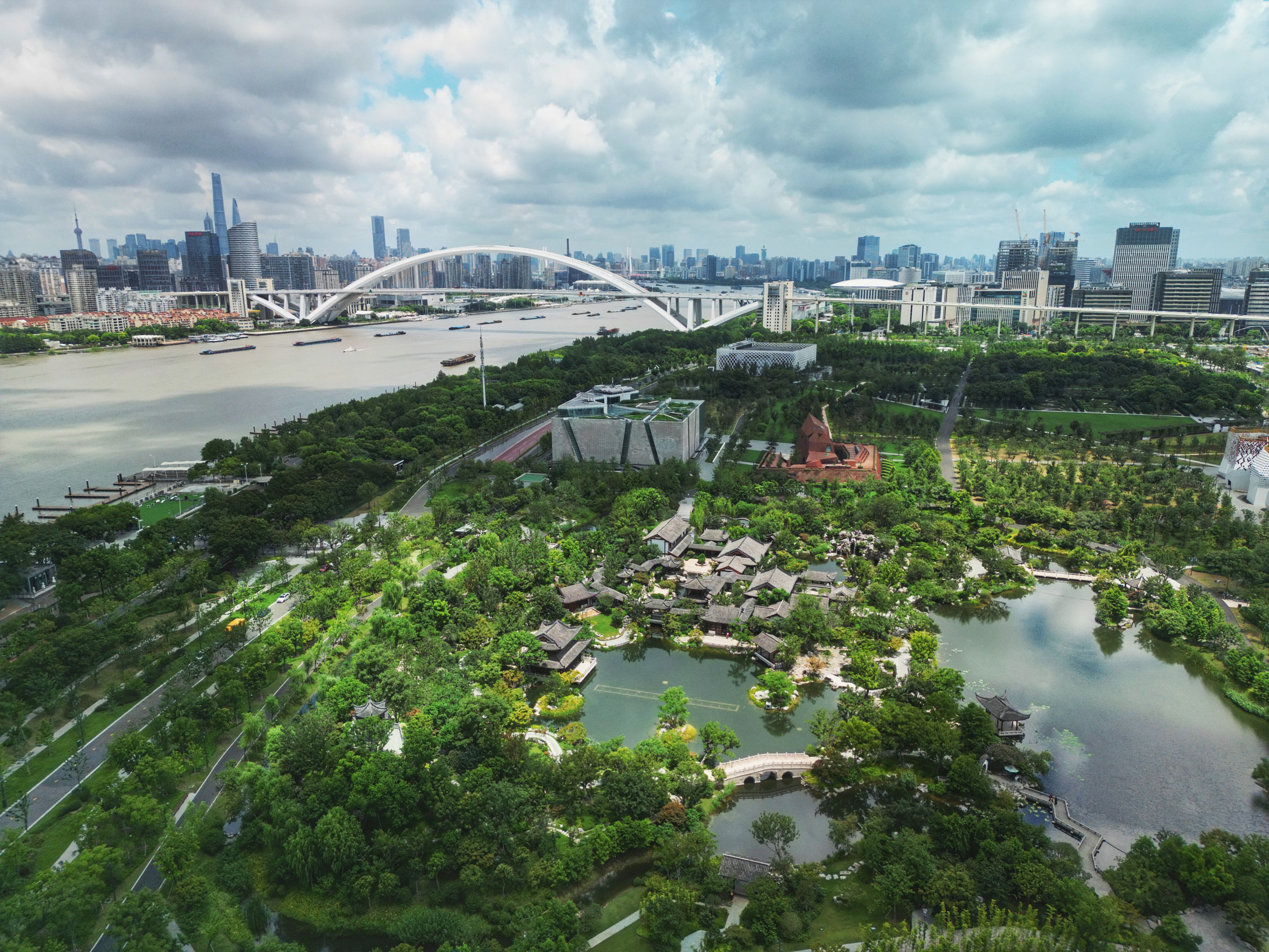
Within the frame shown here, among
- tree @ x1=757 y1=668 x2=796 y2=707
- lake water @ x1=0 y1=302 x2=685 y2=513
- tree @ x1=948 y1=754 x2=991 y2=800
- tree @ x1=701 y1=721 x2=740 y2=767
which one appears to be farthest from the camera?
lake water @ x1=0 y1=302 x2=685 y2=513

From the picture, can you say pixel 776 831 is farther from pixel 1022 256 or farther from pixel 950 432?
pixel 1022 256

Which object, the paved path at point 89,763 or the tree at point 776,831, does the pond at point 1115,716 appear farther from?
the paved path at point 89,763

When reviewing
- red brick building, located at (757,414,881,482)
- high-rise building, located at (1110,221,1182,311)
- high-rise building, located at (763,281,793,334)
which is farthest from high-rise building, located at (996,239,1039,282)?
red brick building, located at (757,414,881,482)

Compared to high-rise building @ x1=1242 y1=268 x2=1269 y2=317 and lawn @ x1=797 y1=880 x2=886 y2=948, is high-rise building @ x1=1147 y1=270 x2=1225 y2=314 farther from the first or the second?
lawn @ x1=797 y1=880 x2=886 y2=948

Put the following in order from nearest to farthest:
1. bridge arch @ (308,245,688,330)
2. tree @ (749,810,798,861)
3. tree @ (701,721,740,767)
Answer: tree @ (749,810,798,861)
tree @ (701,721,740,767)
bridge arch @ (308,245,688,330)

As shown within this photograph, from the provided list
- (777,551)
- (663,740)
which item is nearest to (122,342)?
(777,551)

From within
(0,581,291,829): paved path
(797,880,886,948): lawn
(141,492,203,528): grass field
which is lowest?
(797,880,886,948): lawn

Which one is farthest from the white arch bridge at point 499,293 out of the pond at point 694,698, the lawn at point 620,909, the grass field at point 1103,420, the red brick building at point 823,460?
the lawn at point 620,909
